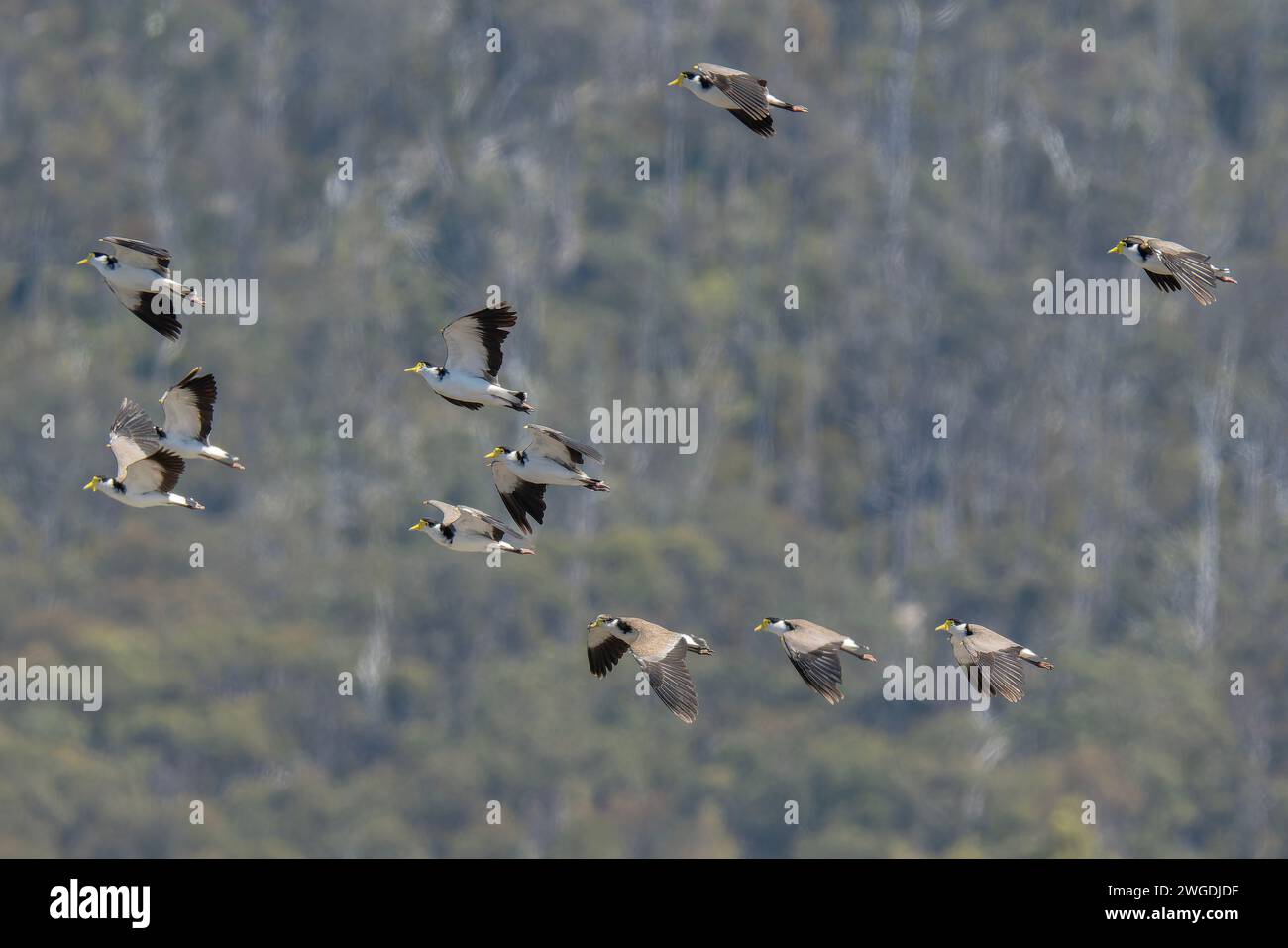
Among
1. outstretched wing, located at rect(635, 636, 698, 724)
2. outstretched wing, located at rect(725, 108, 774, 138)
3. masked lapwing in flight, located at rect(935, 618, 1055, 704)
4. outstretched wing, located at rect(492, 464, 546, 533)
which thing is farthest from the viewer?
outstretched wing, located at rect(492, 464, 546, 533)

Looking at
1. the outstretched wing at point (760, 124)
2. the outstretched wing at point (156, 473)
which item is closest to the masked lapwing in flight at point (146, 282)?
the outstretched wing at point (156, 473)

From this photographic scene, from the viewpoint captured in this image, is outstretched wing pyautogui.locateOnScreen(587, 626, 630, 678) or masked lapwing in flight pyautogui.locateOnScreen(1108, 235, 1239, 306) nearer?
masked lapwing in flight pyautogui.locateOnScreen(1108, 235, 1239, 306)

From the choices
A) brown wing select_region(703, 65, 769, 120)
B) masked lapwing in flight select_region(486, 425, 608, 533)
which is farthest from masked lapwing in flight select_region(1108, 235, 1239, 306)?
masked lapwing in flight select_region(486, 425, 608, 533)

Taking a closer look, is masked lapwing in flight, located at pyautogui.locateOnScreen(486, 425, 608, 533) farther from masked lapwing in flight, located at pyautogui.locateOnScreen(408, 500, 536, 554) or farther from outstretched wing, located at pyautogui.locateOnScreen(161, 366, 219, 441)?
outstretched wing, located at pyautogui.locateOnScreen(161, 366, 219, 441)
